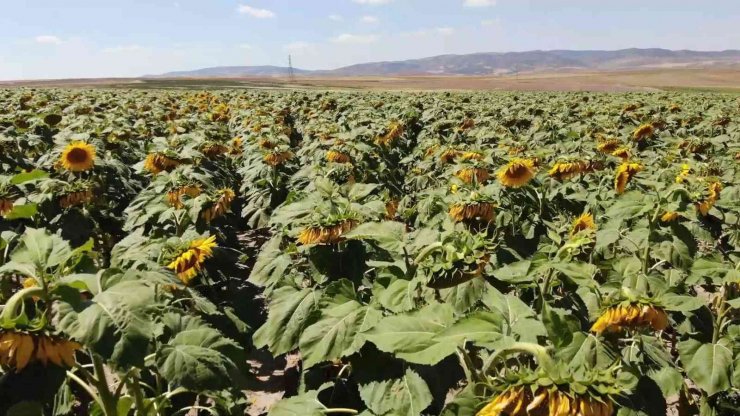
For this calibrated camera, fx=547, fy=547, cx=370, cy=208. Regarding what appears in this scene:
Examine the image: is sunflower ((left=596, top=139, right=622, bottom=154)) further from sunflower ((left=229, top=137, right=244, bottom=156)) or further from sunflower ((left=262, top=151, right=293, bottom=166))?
sunflower ((left=229, top=137, right=244, bottom=156))

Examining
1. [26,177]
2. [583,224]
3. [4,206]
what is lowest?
[583,224]

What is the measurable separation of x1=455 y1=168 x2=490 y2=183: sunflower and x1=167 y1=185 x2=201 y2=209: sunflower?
2401mm

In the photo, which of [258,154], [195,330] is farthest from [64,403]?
[258,154]

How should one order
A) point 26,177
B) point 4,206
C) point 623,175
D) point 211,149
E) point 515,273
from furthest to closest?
1. point 211,149
2. point 623,175
3. point 4,206
4. point 26,177
5. point 515,273

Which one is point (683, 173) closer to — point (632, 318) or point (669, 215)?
point (669, 215)

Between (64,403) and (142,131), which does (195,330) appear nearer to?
(64,403)

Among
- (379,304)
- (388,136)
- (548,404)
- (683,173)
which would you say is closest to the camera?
(548,404)

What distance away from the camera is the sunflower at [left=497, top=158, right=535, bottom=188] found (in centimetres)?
448

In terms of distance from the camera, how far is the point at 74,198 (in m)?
4.88

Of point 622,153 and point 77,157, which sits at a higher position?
point 77,157

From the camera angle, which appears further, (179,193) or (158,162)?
(158,162)

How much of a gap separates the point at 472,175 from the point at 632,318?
313 centimetres

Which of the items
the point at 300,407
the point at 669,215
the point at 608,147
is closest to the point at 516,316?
the point at 300,407

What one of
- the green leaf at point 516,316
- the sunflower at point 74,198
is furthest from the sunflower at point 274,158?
the green leaf at point 516,316
